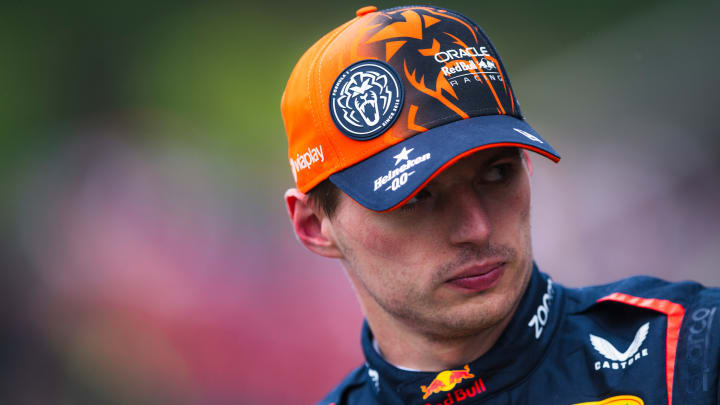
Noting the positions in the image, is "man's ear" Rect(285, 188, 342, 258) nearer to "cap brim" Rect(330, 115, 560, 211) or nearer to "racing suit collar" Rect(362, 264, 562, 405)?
"cap brim" Rect(330, 115, 560, 211)

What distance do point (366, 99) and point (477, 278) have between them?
48 cm

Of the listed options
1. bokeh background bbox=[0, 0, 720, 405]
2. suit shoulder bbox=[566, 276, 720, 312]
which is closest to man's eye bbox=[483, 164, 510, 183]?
suit shoulder bbox=[566, 276, 720, 312]

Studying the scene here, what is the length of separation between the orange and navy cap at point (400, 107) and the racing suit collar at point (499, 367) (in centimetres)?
39

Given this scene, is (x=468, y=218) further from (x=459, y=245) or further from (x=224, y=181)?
(x=224, y=181)

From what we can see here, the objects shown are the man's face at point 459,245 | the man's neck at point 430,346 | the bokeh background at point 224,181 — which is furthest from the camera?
the bokeh background at point 224,181

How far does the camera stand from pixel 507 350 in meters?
1.54

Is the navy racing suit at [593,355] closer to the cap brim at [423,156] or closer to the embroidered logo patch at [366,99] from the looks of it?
the cap brim at [423,156]

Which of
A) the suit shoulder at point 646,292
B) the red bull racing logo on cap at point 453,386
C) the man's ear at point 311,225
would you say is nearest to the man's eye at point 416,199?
the man's ear at point 311,225

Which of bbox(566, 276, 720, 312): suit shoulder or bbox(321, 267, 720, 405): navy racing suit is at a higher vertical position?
bbox(566, 276, 720, 312): suit shoulder

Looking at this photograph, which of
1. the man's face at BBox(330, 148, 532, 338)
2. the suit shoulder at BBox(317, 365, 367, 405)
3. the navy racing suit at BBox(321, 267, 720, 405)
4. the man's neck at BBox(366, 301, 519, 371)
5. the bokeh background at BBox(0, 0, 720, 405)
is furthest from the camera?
the bokeh background at BBox(0, 0, 720, 405)

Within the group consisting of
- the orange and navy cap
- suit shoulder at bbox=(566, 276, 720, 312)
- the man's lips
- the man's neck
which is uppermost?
the orange and navy cap

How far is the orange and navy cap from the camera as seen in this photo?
1450mm

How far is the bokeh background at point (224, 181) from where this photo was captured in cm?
398

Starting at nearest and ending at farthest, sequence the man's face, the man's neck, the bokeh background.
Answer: the man's face
the man's neck
the bokeh background
